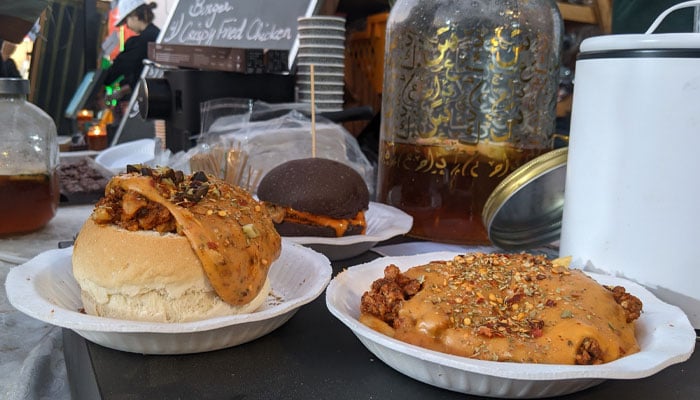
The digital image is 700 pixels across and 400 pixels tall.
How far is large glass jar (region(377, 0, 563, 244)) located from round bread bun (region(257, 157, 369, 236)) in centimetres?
20

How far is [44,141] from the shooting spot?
1606 millimetres

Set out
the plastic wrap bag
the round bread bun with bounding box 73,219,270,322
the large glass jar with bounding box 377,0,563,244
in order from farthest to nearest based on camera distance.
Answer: the plastic wrap bag < the large glass jar with bounding box 377,0,563,244 < the round bread bun with bounding box 73,219,270,322

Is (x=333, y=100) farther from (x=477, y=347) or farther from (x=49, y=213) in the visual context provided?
(x=477, y=347)

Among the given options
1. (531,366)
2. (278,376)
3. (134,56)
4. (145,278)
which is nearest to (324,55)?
(145,278)

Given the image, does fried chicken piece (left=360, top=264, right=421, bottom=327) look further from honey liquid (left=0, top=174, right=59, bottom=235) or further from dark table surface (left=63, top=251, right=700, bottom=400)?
honey liquid (left=0, top=174, right=59, bottom=235)

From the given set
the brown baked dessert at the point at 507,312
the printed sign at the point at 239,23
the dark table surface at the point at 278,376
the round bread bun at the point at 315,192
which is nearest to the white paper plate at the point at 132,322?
the dark table surface at the point at 278,376

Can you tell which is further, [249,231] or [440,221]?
[440,221]

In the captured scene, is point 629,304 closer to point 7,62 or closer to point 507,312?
point 507,312

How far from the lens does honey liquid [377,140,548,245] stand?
1.38m

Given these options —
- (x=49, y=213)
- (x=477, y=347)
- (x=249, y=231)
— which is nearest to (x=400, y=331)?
(x=477, y=347)

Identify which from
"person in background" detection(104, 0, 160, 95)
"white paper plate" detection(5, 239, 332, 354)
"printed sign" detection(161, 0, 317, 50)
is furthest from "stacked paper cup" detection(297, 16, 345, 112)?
"person in background" detection(104, 0, 160, 95)

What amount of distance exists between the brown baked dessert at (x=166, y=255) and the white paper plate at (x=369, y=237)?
0.30 meters

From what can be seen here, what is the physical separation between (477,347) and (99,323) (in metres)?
0.46

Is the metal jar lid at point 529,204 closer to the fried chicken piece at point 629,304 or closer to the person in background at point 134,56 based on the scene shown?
the fried chicken piece at point 629,304
